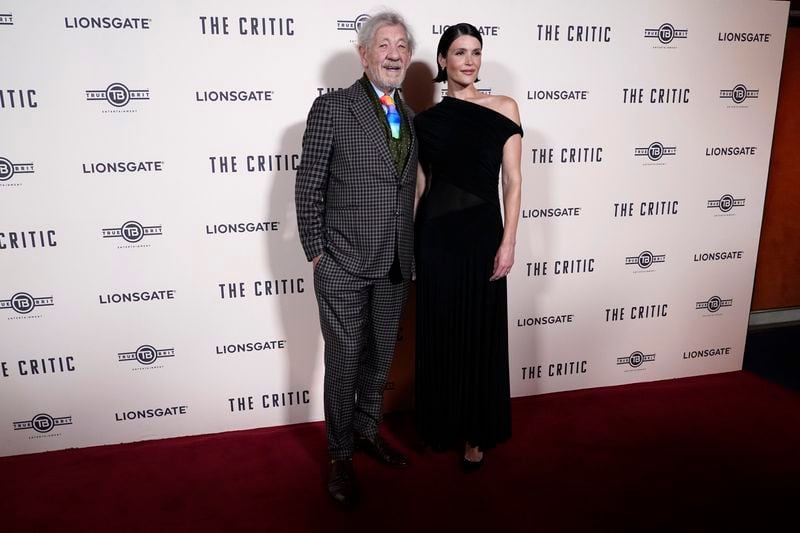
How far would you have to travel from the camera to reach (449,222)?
79.5 inches

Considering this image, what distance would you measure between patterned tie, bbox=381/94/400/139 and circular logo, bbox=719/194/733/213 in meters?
2.02

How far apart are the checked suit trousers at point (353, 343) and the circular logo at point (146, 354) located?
35.2 inches

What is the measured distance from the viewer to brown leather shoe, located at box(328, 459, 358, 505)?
2059 millimetres

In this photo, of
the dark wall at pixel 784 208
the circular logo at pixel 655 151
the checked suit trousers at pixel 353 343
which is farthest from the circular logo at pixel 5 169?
the dark wall at pixel 784 208

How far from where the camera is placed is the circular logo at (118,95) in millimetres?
2168

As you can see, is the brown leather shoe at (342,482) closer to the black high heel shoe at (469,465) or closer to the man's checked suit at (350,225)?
the man's checked suit at (350,225)

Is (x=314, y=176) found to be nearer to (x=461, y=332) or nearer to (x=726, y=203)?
(x=461, y=332)

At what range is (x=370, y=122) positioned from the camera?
6.22ft

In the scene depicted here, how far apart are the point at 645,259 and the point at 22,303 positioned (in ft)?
9.89

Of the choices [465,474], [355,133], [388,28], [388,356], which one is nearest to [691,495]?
[465,474]

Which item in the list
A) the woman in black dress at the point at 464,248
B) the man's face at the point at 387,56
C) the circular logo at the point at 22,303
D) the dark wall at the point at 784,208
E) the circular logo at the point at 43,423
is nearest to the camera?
the man's face at the point at 387,56

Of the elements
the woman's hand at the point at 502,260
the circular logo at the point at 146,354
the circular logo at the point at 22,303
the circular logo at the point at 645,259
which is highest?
the woman's hand at the point at 502,260

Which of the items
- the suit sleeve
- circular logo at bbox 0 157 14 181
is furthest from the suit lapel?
circular logo at bbox 0 157 14 181

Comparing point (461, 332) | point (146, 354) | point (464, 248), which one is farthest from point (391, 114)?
point (146, 354)
